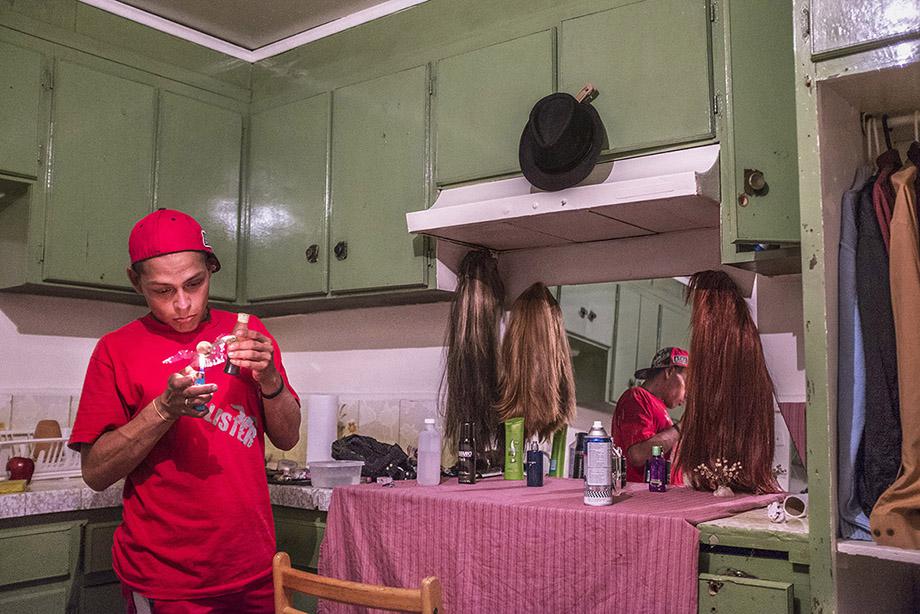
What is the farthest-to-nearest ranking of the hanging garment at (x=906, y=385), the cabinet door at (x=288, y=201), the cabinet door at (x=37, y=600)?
the cabinet door at (x=288, y=201), the cabinet door at (x=37, y=600), the hanging garment at (x=906, y=385)

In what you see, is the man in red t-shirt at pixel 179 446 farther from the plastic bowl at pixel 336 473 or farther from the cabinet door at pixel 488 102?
the cabinet door at pixel 488 102

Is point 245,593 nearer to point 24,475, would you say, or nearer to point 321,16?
point 24,475

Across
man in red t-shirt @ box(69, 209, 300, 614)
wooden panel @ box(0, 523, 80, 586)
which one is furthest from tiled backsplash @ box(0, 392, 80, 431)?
man in red t-shirt @ box(69, 209, 300, 614)

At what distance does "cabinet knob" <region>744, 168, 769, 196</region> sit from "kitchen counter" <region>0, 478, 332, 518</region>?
1.66 m

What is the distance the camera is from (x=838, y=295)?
1.93 meters

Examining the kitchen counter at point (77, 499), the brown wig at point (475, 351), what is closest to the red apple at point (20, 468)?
the kitchen counter at point (77, 499)

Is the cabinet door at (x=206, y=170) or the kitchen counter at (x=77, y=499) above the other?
the cabinet door at (x=206, y=170)

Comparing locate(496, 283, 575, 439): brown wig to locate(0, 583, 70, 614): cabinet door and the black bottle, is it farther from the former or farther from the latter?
locate(0, 583, 70, 614): cabinet door

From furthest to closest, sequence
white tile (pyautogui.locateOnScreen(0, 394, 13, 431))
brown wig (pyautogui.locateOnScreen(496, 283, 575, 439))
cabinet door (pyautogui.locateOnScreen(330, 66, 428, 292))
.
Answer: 1. white tile (pyautogui.locateOnScreen(0, 394, 13, 431))
2. cabinet door (pyautogui.locateOnScreen(330, 66, 428, 292))
3. brown wig (pyautogui.locateOnScreen(496, 283, 575, 439))

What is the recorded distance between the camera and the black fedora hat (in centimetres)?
259

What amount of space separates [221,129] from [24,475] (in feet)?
5.48

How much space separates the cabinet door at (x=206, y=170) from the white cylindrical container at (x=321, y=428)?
0.65m

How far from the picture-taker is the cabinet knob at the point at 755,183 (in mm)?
2375

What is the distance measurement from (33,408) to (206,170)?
1.24 meters
